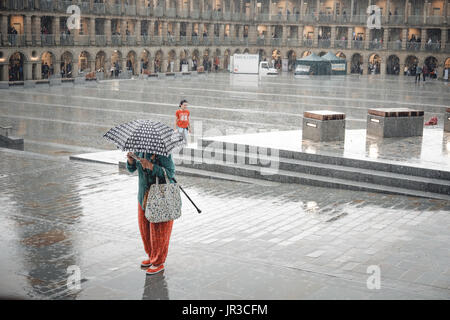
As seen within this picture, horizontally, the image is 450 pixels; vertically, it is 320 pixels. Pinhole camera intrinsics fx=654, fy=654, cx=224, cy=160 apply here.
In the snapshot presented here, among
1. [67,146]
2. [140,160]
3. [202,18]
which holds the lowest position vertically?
[67,146]

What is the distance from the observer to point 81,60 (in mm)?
52938

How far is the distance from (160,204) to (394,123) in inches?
395

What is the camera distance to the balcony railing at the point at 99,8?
170 ft

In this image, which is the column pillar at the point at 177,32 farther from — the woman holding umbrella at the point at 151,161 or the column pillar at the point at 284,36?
the woman holding umbrella at the point at 151,161

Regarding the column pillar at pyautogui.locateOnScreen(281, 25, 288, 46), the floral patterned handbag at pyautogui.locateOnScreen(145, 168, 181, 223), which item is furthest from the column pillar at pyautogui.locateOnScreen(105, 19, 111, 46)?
the floral patterned handbag at pyautogui.locateOnScreen(145, 168, 181, 223)

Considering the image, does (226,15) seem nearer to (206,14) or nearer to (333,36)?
(206,14)

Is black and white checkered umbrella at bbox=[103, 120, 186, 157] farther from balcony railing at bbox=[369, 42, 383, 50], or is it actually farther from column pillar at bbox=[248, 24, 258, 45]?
column pillar at bbox=[248, 24, 258, 45]

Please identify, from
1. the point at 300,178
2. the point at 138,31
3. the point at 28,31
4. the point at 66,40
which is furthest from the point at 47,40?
the point at 300,178

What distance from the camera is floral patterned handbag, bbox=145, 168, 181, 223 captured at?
729cm

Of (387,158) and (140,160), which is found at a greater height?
(140,160)

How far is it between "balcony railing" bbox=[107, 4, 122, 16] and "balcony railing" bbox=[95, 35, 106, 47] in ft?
7.72

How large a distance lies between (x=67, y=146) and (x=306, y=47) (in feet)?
169
